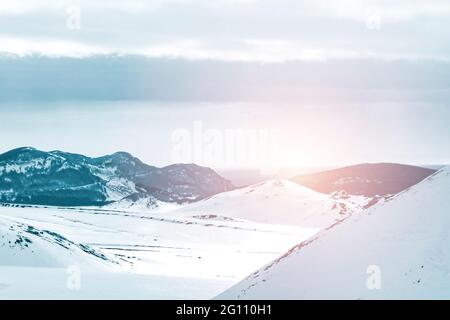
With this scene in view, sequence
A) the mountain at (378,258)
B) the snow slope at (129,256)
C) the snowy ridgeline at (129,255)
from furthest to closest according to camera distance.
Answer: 1. the snowy ridgeline at (129,255)
2. the snow slope at (129,256)
3. the mountain at (378,258)

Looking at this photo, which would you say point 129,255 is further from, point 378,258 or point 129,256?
point 378,258

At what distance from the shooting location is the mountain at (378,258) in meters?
34.5

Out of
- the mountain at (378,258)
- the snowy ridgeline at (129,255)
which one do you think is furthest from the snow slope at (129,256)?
the mountain at (378,258)

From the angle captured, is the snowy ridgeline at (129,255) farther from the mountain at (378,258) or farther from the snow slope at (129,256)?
the mountain at (378,258)

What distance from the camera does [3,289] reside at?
46.3m

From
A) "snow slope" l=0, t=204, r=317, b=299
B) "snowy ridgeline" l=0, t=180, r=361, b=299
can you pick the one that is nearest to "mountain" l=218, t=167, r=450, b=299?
"snow slope" l=0, t=204, r=317, b=299

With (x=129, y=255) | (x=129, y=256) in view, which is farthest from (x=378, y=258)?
(x=129, y=255)

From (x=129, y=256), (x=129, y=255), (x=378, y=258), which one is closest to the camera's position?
(x=378, y=258)

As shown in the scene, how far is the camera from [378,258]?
37.7 m

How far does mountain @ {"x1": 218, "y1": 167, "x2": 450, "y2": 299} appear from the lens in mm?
34500

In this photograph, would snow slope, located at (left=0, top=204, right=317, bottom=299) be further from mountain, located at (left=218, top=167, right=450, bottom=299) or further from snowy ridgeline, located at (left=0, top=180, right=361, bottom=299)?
mountain, located at (left=218, top=167, right=450, bottom=299)

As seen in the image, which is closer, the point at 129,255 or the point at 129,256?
the point at 129,256
